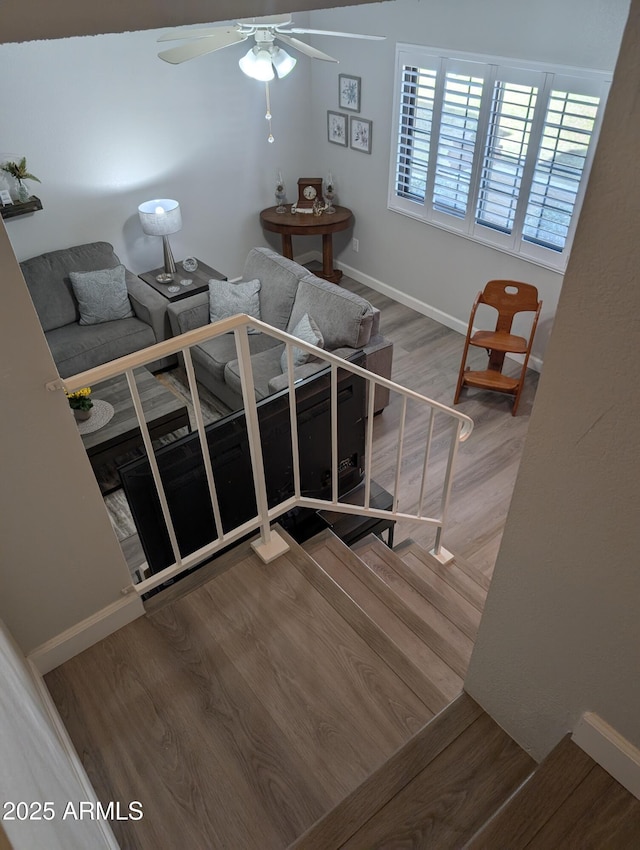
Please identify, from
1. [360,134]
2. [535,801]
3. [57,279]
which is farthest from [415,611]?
[360,134]

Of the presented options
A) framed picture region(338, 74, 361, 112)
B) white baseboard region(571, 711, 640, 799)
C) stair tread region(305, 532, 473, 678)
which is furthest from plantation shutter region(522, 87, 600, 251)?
white baseboard region(571, 711, 640, 799)

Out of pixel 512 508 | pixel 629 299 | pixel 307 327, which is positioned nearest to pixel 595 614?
pixel 512 508

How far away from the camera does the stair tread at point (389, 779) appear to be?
1.35 meters

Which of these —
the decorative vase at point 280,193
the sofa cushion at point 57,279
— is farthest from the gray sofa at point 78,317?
the decorative vase at point 280,193

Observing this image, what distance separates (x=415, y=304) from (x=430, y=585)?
3.21 meters

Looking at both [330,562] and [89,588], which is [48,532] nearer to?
[89,588]

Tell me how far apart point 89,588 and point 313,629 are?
71cm

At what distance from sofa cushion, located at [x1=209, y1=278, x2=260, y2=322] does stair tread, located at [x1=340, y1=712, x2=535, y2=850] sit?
142 inches

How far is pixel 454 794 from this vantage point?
1372mm

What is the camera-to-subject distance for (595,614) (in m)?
1.08

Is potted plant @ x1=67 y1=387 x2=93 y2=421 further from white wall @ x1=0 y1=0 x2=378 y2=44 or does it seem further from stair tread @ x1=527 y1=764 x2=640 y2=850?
stair tread @ x1=527 y1=764 x2=640 y2=850

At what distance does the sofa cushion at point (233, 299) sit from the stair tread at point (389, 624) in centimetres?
239

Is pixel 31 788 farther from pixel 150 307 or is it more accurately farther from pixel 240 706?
pixel 150 307

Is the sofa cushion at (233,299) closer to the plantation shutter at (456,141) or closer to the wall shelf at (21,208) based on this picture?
the wall shelf at (21,208)
